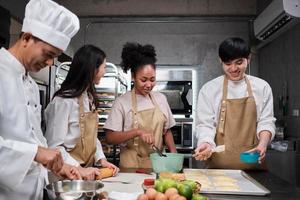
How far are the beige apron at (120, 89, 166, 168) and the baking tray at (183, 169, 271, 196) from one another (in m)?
0.37

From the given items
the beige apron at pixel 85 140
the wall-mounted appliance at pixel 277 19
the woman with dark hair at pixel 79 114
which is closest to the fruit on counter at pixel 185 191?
the woman with dark hair at pixel 79 114

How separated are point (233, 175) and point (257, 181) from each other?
0.60ft

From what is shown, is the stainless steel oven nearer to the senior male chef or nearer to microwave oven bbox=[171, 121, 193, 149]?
microwave oven bbox=[171, 121, 193, 149]

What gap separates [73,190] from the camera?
1.14m

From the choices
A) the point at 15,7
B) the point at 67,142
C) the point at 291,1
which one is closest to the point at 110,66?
the point at 15,7

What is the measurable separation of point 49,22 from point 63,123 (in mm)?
553

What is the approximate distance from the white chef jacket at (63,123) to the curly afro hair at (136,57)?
22.6 inches

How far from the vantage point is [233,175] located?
167 centimetres

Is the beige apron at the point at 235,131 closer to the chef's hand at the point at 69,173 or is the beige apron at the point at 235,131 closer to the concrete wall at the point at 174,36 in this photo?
the chef's hand at the point at 69,173

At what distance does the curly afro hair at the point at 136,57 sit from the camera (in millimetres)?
2170

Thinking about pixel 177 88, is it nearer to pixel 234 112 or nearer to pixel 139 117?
pixel 139 117

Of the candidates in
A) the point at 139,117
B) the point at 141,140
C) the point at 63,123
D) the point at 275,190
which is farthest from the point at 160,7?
the point at 275,190

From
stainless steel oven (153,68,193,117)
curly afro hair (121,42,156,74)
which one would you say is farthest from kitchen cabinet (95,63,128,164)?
curly afro hair (121,42,156,74)

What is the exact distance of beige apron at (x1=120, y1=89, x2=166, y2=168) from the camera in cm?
203
